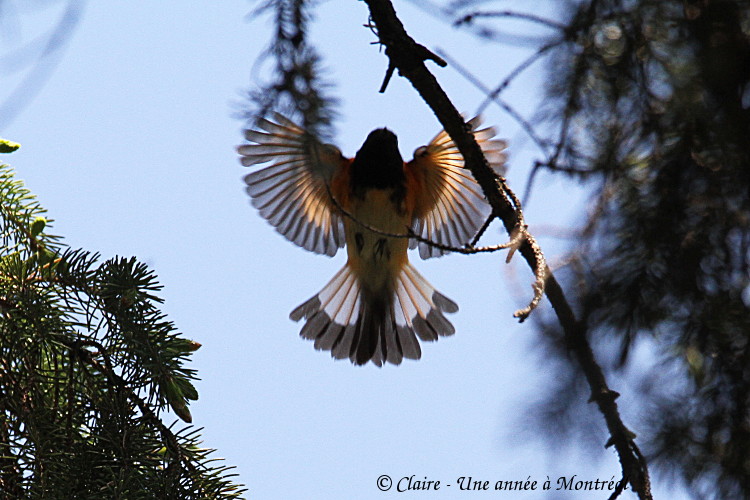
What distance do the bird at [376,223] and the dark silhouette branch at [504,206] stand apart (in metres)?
1.36

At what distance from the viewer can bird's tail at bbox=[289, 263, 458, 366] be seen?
406 cm

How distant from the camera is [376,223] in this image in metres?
3.74

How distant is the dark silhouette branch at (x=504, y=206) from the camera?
54.9 inches

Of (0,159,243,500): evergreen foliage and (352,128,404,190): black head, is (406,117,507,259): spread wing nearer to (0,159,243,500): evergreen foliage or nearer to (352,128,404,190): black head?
(352,128,404,190): black head

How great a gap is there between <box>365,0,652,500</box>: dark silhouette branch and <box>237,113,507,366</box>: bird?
4.47 feet

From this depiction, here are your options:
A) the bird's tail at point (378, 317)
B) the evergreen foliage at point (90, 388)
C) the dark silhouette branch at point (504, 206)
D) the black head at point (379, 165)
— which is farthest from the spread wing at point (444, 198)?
the evergreen foliage at point (90, 388)

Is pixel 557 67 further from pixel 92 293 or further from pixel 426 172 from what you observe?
pixel 426 172

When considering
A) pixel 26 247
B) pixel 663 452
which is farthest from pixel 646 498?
pixel 26 247

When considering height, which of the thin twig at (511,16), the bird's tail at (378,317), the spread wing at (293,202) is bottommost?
the thin twig at (511,16)

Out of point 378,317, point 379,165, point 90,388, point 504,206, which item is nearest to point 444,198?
point 379,165

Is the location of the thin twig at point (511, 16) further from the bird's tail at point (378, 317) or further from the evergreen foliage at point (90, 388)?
the bird's tail at point (378, 317)

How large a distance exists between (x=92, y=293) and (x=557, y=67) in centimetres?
112

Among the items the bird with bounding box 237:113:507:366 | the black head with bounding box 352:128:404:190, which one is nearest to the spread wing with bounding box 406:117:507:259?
the bird with bounding box 237:113:507:366

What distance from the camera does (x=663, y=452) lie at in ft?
4.77
